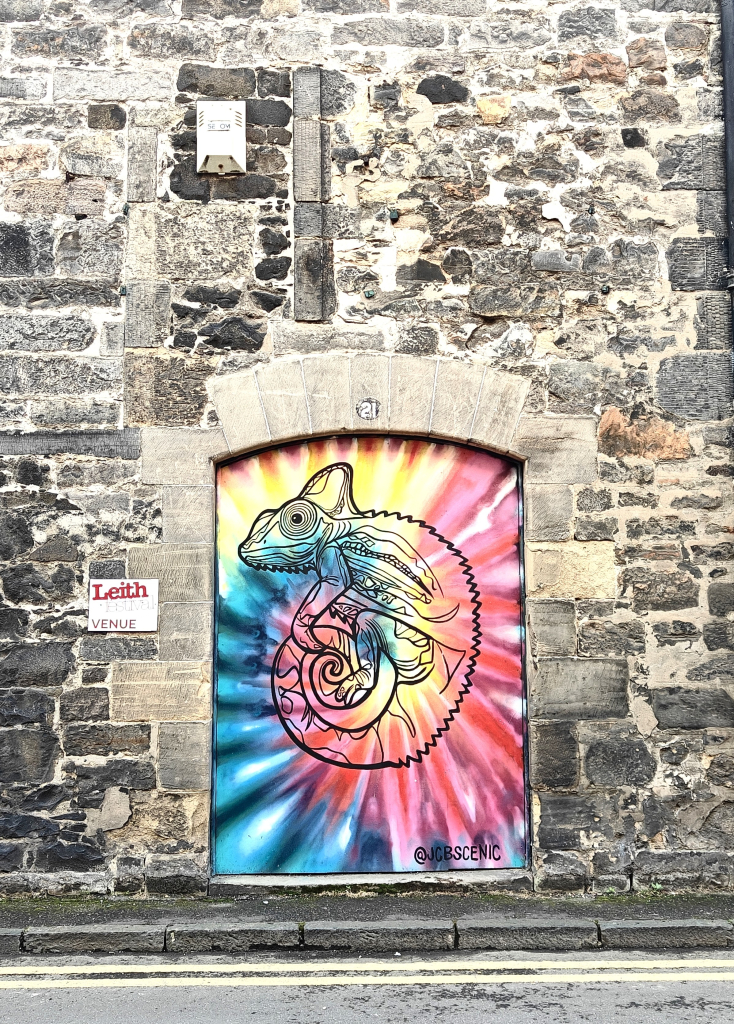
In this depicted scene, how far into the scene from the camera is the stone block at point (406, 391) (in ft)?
19.5

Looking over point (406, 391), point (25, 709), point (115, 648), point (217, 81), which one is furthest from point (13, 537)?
point (217, 81)

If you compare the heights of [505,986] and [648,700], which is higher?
[648,700]

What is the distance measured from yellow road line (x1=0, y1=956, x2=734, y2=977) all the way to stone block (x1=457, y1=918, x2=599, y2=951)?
20 cm

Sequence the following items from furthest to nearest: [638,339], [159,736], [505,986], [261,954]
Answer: [638,339] < [159,736] < [261,954] < [505,986]

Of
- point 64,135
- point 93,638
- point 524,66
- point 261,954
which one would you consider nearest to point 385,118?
point 524,66

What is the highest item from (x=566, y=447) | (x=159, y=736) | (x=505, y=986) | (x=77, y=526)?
(x=566, y=447)

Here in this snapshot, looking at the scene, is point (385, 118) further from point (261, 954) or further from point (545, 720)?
point (261, 954)

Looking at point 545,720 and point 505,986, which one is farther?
point 545,720

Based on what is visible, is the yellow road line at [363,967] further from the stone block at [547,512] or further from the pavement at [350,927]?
the stone block at [547,512]

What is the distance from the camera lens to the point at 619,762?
5816 millimetres

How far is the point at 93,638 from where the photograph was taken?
5766 mm

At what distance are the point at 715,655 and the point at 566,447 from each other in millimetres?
1470

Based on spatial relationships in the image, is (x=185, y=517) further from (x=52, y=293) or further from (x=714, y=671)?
(x=714, y=671)

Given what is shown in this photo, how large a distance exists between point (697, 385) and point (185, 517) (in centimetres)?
310
